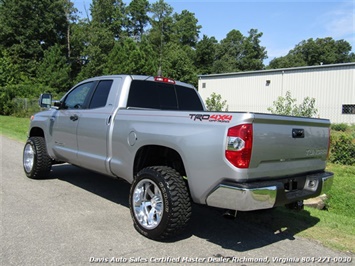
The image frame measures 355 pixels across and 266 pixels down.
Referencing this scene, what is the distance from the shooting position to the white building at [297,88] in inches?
1000

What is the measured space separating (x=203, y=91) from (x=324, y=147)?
105 feet

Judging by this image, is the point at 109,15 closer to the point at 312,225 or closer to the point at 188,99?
the point at 188,99

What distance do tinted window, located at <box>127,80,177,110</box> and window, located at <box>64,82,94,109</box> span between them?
992 millimetres

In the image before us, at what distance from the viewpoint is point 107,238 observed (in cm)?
414

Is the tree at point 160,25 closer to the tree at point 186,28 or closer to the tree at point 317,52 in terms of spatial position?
the tree at point 186,28

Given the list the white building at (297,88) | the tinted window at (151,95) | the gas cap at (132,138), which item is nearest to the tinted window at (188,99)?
the tinted window at (151,95)

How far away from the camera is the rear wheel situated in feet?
22.0

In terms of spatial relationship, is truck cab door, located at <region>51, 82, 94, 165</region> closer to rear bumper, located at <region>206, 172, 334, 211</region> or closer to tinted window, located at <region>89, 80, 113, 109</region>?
tinted window, located at <region>89, 80, 113, 109</region>

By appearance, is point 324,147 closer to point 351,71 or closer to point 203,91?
point 351,71

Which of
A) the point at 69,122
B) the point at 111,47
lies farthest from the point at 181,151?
the point at 111,47

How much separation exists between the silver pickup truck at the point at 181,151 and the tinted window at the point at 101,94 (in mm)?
18

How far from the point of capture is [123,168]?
15.6 feet

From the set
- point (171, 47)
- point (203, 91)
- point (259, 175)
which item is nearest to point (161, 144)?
point (259, 175)

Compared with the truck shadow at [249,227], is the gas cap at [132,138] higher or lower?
higher
